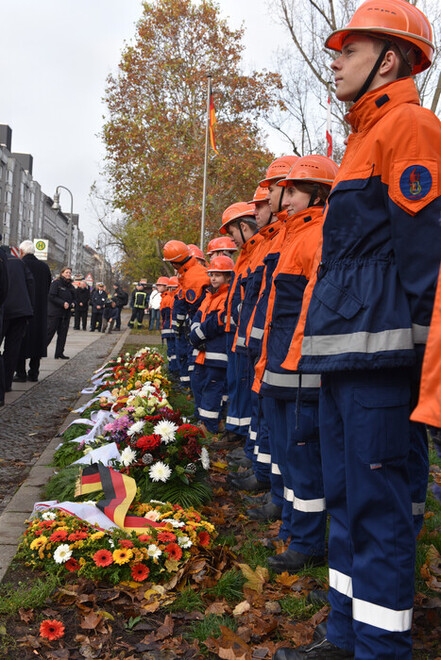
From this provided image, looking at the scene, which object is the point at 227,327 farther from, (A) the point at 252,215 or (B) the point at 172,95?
(B) the point at 172,95

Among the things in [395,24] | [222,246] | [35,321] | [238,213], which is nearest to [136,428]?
[238,213]

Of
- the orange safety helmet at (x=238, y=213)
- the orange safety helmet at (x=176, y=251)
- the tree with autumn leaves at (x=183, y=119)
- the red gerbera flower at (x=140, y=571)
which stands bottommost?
the red gerbera flower at (x=140, y=571)

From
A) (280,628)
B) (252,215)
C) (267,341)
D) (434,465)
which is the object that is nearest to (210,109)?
(252,215)

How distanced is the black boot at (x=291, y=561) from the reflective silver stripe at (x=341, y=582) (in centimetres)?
111

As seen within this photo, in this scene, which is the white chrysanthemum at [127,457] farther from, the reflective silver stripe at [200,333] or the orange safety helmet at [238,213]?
the reflective silver stripe at [200,333]

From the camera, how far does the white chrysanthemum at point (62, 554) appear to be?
3783mm

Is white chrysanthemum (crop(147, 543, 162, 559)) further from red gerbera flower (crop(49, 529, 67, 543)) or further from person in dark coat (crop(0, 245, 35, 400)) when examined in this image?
person in dark coat (crop(0, 245, 35, 400))

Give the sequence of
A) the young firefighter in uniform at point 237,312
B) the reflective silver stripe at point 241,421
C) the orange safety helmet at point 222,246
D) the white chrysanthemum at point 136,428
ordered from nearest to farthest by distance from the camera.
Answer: the white chrysanthemum at point 136,428
the young firefighter in uniform at point 237,312
the reflective silver stripe at point 241,421
the orange safety helmet at point 222,246

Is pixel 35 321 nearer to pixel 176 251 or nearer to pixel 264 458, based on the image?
pixel 176 251

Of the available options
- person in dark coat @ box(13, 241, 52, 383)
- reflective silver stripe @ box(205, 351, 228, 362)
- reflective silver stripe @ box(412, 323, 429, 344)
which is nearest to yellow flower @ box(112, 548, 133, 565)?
reflective silver stripe @ box(412, 323, 429, 344)

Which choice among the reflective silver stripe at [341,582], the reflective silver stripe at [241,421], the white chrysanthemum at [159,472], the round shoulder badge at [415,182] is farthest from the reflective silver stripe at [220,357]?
the round shoulder badge at [415,182]

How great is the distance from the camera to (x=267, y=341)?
13.9 ft

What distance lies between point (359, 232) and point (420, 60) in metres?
0.77

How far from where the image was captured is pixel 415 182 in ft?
7.57
